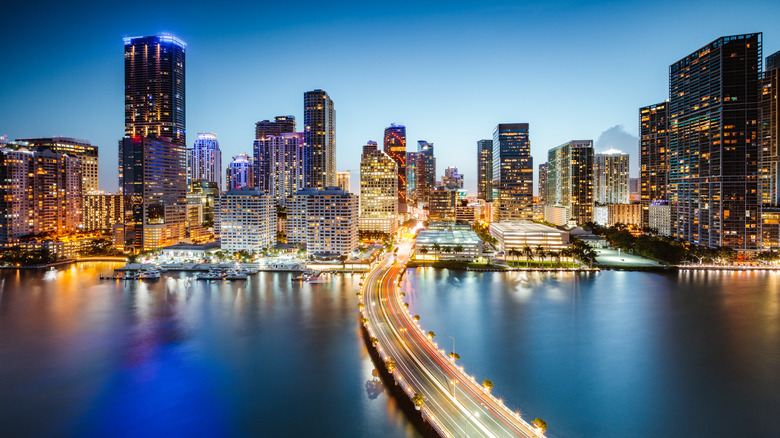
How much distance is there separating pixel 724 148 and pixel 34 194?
9707cm

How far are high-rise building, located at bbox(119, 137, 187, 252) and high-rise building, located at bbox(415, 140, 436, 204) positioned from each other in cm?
10587

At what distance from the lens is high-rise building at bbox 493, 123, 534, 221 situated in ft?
293

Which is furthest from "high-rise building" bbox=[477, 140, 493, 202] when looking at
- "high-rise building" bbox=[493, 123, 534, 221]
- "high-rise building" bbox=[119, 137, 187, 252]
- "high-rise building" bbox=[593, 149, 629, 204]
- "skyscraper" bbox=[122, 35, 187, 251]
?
"high-rise building" bbox=[119, 137, 187, 252]

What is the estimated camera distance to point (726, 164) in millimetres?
52844

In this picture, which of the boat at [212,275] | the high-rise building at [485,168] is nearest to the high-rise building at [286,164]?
the high-rise building at [485,168]

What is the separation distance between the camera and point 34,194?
203 feet

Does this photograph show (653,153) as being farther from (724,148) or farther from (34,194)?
(34,194)

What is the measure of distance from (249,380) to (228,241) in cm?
3623

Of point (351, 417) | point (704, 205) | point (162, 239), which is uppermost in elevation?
point (704, 205)

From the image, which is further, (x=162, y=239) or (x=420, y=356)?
(x=162, y=239)

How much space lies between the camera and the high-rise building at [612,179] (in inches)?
3999

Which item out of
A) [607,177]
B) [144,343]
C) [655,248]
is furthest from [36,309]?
[607,177]

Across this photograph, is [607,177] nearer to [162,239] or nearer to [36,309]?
[162,239]

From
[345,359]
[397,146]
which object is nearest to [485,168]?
[397,146]
